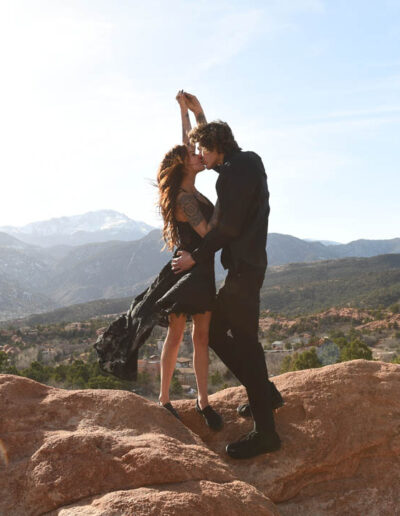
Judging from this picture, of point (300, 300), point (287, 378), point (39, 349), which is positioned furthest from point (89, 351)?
point (287, 378)

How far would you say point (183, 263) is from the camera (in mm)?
3959

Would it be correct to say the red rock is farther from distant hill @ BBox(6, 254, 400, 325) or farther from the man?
distant hill @ BBox(6, 254, 400, 325)

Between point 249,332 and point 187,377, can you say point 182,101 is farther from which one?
point 187,377

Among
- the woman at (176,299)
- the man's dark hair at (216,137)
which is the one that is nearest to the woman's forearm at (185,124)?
the woman at (176,299)

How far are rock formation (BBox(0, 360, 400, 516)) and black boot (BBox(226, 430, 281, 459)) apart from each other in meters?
0.09

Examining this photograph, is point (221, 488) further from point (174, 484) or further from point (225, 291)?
point (225, 291)

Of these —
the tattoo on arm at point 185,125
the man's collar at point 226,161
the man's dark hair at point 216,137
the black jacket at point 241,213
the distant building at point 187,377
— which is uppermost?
the tattoo on arm at point 185,125

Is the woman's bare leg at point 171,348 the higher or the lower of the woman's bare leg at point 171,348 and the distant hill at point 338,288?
the higher

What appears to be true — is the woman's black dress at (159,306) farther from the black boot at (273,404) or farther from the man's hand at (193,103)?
the man's hand at (193,103)

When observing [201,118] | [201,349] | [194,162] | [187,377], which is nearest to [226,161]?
[194,162]

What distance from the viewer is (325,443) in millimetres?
3916

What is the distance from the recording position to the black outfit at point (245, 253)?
11.9 ft

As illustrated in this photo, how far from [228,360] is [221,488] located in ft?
4.66

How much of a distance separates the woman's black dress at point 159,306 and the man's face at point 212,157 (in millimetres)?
342
